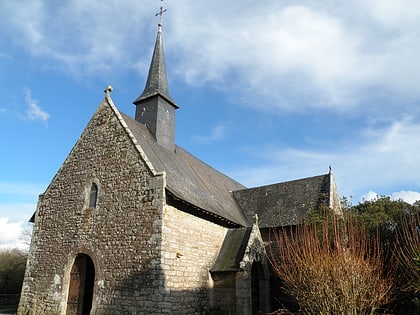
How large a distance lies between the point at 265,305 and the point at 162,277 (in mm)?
5906

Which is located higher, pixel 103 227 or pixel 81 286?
pixel 103 227

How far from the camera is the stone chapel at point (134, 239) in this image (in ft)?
38.0

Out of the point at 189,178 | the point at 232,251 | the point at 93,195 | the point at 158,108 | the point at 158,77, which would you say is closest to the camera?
the point at 93,195

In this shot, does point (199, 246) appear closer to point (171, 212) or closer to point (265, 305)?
point (171, 212)

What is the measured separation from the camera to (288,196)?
64.0ft

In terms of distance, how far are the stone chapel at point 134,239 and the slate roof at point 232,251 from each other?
0.05 metres

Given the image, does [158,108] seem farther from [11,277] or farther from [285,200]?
[11,277]

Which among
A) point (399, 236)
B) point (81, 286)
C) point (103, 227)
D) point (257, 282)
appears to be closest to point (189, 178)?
point (103, 227)

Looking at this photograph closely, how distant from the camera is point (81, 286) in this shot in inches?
506

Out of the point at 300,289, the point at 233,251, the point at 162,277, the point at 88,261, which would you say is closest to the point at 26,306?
the point at 88,261

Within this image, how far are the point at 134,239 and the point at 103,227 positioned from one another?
1618mm

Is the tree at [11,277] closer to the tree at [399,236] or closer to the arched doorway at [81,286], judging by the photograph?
the arched doorway at [81,286]

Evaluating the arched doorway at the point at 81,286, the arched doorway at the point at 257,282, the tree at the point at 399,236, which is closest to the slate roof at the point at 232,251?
the arched doorway at the point at 257,282

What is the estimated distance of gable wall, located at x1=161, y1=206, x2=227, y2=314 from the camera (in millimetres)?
11367
